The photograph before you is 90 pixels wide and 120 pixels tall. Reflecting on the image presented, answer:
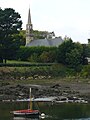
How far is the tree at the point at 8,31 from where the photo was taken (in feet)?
415

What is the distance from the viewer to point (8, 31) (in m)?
130

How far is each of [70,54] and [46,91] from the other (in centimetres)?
3873

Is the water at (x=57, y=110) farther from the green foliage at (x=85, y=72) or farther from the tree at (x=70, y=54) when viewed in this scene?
the tree at (x=70, y=54)

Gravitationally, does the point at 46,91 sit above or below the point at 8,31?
below

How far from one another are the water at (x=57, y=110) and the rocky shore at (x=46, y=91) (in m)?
6.65

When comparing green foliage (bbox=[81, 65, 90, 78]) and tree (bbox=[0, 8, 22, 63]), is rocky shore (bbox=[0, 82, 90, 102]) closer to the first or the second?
green foliage (bbox=[81, 65, 90, 78])

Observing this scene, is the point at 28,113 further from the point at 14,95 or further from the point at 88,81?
the point at 88,81

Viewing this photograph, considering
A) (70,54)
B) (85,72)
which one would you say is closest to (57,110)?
(85,72)

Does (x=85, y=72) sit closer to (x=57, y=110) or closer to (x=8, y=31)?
(x=8, y=31)

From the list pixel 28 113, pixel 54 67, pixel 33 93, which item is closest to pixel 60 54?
pixel 54 67

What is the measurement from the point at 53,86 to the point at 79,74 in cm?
2485

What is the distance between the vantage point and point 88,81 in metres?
116

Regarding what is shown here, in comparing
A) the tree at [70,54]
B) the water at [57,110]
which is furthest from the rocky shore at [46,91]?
the tree at [70,54]

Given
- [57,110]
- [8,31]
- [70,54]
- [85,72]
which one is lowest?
[57,110]
